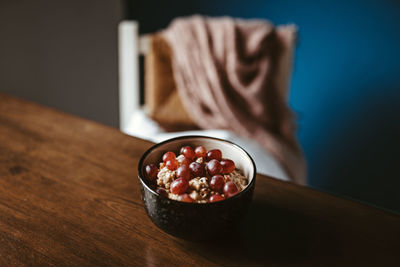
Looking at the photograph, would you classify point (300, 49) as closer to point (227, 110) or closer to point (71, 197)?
point (227, 110)

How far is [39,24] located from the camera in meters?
→ 1.46

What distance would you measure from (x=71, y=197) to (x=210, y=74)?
2.83ft

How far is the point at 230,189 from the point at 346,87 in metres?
1.46

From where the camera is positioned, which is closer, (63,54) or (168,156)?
(168,156)

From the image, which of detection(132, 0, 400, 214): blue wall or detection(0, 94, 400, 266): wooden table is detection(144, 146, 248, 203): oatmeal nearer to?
detection(0, 94, 400, 266): wooden table

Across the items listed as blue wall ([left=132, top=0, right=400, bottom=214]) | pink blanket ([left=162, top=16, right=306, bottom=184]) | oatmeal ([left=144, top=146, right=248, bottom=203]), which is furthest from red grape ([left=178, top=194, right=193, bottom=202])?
blue wall ([left=132, top=0, right=400, bottom=214])

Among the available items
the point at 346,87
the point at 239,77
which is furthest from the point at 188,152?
the point at 346,87

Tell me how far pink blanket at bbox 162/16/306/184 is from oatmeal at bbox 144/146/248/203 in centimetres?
78

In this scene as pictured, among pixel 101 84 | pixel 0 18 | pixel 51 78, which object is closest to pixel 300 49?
pixel 101 84

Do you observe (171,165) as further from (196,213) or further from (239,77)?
(239,77)

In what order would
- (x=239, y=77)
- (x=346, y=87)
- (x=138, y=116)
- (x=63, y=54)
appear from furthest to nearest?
(x=346, y=87)
(x=63, y=54)
(x=138, y=116)
(x=239, y=77)

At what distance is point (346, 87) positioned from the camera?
174 centimetres

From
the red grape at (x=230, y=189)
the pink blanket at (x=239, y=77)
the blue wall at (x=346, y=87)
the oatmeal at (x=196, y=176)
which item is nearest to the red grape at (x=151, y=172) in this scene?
the oatmeal at (x=196, y=176)

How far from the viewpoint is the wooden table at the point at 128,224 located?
0.49 metres
